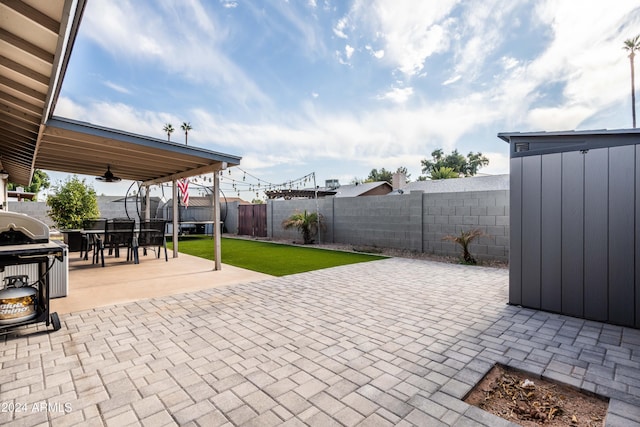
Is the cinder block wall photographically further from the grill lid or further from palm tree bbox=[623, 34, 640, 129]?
palm tree bbox=[623, 34, 640, 129]

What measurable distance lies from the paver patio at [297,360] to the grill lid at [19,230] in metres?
0.89

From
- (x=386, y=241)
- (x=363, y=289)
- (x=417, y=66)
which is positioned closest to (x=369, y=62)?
(x=417, y=66)

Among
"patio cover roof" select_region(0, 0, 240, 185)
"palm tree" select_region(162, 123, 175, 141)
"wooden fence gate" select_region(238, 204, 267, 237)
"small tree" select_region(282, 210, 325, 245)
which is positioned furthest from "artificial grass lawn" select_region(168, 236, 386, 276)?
"palm tree" select_region(162, 123, 175, 141)

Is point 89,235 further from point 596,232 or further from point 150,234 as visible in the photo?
point 596,232

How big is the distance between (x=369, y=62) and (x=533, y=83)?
622cm

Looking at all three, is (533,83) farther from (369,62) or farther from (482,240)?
(482,240)

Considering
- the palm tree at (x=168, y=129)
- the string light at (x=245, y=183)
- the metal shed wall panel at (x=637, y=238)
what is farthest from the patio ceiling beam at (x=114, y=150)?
the palm tree at (x=168, y=129)

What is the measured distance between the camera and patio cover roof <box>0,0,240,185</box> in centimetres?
189

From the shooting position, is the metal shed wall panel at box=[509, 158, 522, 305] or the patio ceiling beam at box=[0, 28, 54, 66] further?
the metal shed wall panel at box=[509, 158, 522, 305]

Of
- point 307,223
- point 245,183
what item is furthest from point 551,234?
point 245,183

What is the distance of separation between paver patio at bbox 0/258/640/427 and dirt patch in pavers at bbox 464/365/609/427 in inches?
2.9

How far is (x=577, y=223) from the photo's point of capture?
348 centimetres

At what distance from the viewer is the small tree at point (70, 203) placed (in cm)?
852

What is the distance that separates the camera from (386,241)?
898 cm
